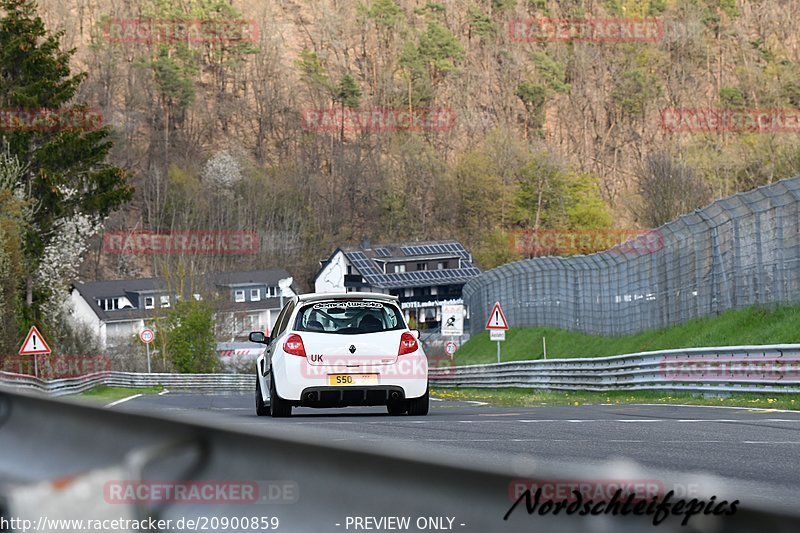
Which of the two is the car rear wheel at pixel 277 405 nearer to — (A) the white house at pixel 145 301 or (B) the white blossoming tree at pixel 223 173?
(A) the white house at pixel 145 301

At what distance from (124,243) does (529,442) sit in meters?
127

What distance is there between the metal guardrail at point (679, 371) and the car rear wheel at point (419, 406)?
254 inches

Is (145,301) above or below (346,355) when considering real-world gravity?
above

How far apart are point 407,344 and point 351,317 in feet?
2.49

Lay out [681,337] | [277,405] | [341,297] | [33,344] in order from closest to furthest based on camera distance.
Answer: [341,297] < [277,405] < [681,337] < [33,344]

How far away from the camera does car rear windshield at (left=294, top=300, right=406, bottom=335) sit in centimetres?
1485

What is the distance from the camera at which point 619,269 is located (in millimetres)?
35469

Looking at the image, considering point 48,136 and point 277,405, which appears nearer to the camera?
point 277,405

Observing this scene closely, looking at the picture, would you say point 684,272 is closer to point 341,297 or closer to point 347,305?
point 347,305

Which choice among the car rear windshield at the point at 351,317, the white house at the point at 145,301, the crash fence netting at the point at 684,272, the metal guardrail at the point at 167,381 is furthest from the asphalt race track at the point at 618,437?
the white house at the point at 145,301

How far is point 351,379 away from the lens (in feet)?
48.1

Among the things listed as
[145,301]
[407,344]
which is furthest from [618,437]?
[145,301]

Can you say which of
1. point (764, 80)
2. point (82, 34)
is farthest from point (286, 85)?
point (764, 80)

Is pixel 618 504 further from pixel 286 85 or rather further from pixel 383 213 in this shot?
pixel 286 85
